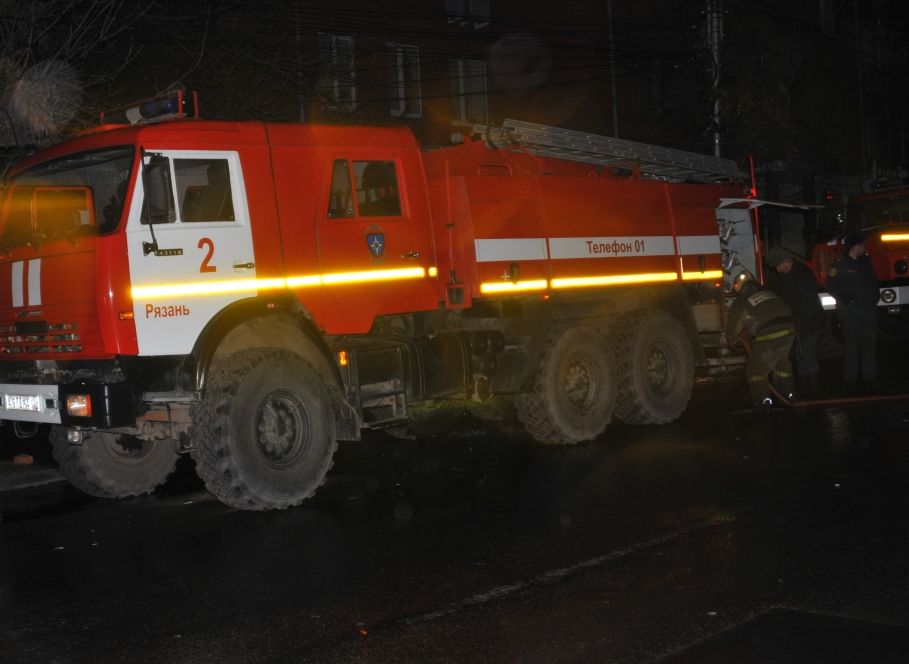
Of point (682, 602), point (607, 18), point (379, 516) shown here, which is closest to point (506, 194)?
point (379, 516)

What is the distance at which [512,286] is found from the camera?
32.0ft

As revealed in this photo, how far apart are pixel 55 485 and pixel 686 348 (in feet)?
21.3

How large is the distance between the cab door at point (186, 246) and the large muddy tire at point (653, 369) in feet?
14.9

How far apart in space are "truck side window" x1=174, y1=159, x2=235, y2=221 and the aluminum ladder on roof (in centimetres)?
292

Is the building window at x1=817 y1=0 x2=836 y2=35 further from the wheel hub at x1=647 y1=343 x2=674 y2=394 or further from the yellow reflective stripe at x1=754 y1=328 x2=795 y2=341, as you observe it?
the wheel hub at x1=647 y1=343 x2=674 y2=394

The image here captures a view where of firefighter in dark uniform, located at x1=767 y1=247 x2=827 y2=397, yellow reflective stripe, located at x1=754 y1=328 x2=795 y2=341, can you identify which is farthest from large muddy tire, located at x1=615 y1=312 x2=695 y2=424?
firefighter in dark uniform, located at x1=767 y1=247 x2=827 y2=397

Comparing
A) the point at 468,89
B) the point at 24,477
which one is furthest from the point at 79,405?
the point at 468,89

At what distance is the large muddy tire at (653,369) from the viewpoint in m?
11.1

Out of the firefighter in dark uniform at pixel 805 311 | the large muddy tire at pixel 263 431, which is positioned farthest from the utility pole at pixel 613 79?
the large muddy tire at pixel 263 431

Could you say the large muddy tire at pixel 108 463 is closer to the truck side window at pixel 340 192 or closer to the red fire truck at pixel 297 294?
the red fire truck at pixel 297 294

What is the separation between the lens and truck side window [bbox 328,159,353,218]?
859 cm

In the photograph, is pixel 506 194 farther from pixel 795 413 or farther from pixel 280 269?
pixel 795 413

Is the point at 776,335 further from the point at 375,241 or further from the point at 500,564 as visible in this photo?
the point at 500,564

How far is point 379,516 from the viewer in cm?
754
